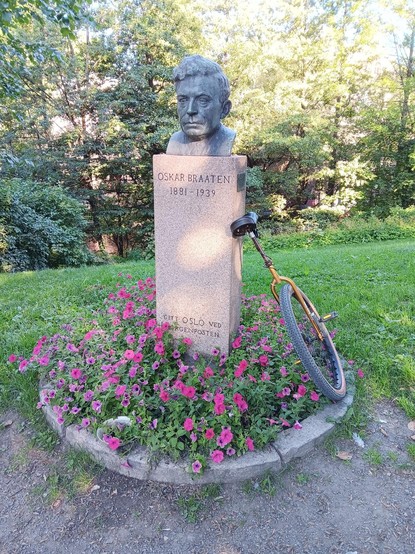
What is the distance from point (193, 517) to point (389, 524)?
1.01m

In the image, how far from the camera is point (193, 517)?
79.0 inches

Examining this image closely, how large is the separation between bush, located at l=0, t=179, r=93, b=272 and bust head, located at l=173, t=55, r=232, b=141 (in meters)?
6.38

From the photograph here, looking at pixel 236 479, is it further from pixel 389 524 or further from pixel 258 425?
pixel 389 524

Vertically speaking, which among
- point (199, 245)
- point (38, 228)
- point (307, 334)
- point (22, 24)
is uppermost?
point (22, 24)

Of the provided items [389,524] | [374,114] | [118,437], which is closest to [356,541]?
[389,524]

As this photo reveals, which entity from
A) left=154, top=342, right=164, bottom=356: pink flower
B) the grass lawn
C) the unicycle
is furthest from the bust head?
the grass lawn

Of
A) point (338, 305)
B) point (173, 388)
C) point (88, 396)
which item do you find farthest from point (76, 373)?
point (338, 305)

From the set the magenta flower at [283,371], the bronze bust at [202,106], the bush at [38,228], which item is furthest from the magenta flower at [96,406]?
the bush at [38,228]

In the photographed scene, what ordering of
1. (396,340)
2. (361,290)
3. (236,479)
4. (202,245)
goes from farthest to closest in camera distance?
(361,290) < (396,340) < (202,245) < (236,479)

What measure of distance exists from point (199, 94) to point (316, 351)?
2072 millimetres

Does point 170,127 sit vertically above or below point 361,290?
above

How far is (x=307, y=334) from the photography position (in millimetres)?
3012

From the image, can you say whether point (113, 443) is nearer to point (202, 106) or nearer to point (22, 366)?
point (22, 366)

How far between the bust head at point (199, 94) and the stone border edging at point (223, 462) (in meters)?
2.06
